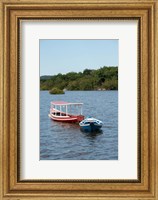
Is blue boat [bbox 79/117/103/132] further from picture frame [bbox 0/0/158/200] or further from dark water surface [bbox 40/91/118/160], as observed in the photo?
picture frame [bbox 0/0/158/200]

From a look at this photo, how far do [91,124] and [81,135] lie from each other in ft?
0.22

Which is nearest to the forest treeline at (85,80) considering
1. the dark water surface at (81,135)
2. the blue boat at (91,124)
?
the dark water surface at (81,135)

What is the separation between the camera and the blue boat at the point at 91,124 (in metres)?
1.78

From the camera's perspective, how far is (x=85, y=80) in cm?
184

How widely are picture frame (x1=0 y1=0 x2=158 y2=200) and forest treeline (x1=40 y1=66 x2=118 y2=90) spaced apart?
11 cm

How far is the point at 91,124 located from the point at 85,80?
0.19 meters

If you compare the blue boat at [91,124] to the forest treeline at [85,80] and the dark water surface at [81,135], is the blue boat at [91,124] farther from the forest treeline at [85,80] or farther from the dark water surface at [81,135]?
the forest treeline at [85,80]

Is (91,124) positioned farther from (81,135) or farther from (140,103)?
(140,103)

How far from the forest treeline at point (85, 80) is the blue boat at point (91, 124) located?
0.14 meters

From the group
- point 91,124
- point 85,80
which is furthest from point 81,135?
point 85,80

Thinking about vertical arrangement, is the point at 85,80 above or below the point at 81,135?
above

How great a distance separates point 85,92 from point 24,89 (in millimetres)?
253

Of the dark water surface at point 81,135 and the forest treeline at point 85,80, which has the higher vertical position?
the forest treeline at point 85,80

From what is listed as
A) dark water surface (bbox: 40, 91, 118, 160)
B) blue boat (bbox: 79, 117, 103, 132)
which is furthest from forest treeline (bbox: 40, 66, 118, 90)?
blue boat (bbox: 79, 117, 103, 132)
